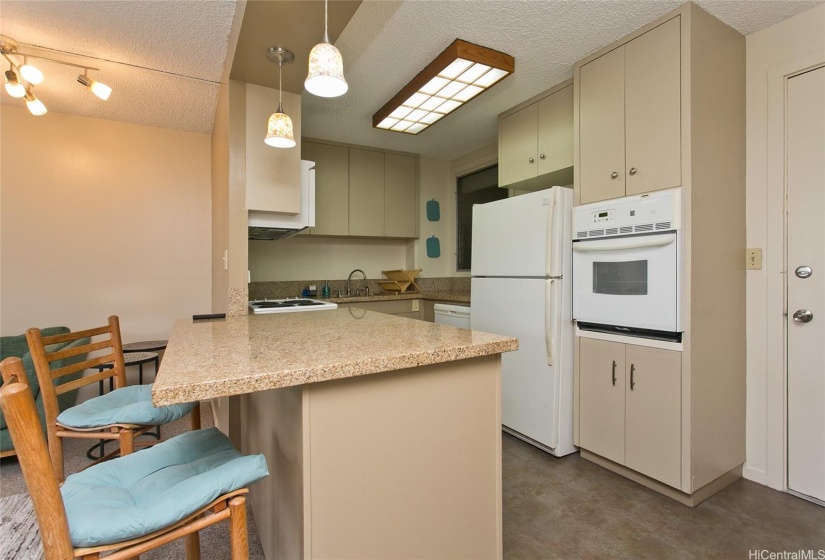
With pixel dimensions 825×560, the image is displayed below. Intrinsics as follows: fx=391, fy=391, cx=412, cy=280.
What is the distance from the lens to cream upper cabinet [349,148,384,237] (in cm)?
398

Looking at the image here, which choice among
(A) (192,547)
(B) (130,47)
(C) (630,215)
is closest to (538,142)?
(C) (630,215)

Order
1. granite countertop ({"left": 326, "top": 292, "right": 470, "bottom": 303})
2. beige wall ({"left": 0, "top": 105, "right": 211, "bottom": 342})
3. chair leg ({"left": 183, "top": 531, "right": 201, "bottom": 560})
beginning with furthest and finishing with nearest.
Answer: granite countertop ({"left": 326, "top": 292, "right": 470, "bottom": 303}) → beige wall ({"left": 0, "top": 105, "right": 211, "bottom": 342}) → chair leg ({"left": 183, "top": 531, "right": 201, "bottom": 560})

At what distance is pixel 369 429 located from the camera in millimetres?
1087

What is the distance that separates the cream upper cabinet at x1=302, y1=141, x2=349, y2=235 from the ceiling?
906mm

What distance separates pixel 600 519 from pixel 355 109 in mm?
3038

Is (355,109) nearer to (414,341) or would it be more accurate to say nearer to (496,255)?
(496,255)

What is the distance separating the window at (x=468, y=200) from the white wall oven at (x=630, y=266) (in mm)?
1828

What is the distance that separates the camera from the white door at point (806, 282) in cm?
193

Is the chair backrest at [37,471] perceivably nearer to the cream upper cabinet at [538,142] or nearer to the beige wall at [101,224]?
the cream upper cabinet at [538,142]

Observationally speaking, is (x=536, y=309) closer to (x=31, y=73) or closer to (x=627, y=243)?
(x=627, y=243)

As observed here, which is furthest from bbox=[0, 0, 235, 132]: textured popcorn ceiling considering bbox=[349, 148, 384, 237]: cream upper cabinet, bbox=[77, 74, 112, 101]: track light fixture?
bbox=[349, 148, 384, 237]: cream upper cabinet

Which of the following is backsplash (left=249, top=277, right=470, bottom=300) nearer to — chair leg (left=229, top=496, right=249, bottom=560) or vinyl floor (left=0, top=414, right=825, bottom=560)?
vinyl floor (left=0, top=414, right=825, bottom=560)

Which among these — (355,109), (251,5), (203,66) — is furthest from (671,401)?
(203,66)

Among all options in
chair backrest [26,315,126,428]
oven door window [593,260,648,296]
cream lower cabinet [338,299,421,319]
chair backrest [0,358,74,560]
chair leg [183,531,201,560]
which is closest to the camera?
chair backrest [0,358,74,560]
